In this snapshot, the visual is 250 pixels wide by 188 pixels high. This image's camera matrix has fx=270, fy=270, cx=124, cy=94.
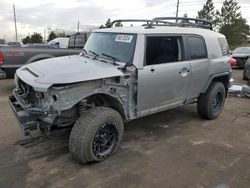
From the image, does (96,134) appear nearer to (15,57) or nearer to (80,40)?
(15,57)

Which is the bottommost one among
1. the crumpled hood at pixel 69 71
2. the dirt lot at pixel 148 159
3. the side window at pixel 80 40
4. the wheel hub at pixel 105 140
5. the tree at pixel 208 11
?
the dirt lot at pixel 148 159

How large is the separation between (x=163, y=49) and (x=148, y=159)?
1840 millimetres

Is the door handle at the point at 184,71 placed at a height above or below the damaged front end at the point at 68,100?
above

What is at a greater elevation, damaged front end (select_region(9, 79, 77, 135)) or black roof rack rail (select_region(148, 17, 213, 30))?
black roof rack rail (select_region(148, 17, 213, 30))

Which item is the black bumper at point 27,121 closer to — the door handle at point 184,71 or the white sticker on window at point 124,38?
the white sticker on window at point 124,38

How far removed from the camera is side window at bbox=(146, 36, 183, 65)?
4359mm

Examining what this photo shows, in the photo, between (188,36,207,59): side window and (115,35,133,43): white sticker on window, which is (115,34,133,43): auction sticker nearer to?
(115,35,133,43): white sticker on window

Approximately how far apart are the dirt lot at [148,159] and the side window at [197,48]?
1.43m

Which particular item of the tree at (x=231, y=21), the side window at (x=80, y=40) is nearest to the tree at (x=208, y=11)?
the tree at (x=231, y=21)

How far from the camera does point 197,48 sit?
5.23m

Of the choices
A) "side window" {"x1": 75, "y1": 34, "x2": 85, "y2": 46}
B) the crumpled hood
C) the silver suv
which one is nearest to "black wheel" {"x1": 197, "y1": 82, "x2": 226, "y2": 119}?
the silver suv

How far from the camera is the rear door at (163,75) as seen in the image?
168 inches

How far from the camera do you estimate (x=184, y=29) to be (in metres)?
5.11

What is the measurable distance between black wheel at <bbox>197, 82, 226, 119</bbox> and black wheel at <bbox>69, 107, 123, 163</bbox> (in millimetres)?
2386
